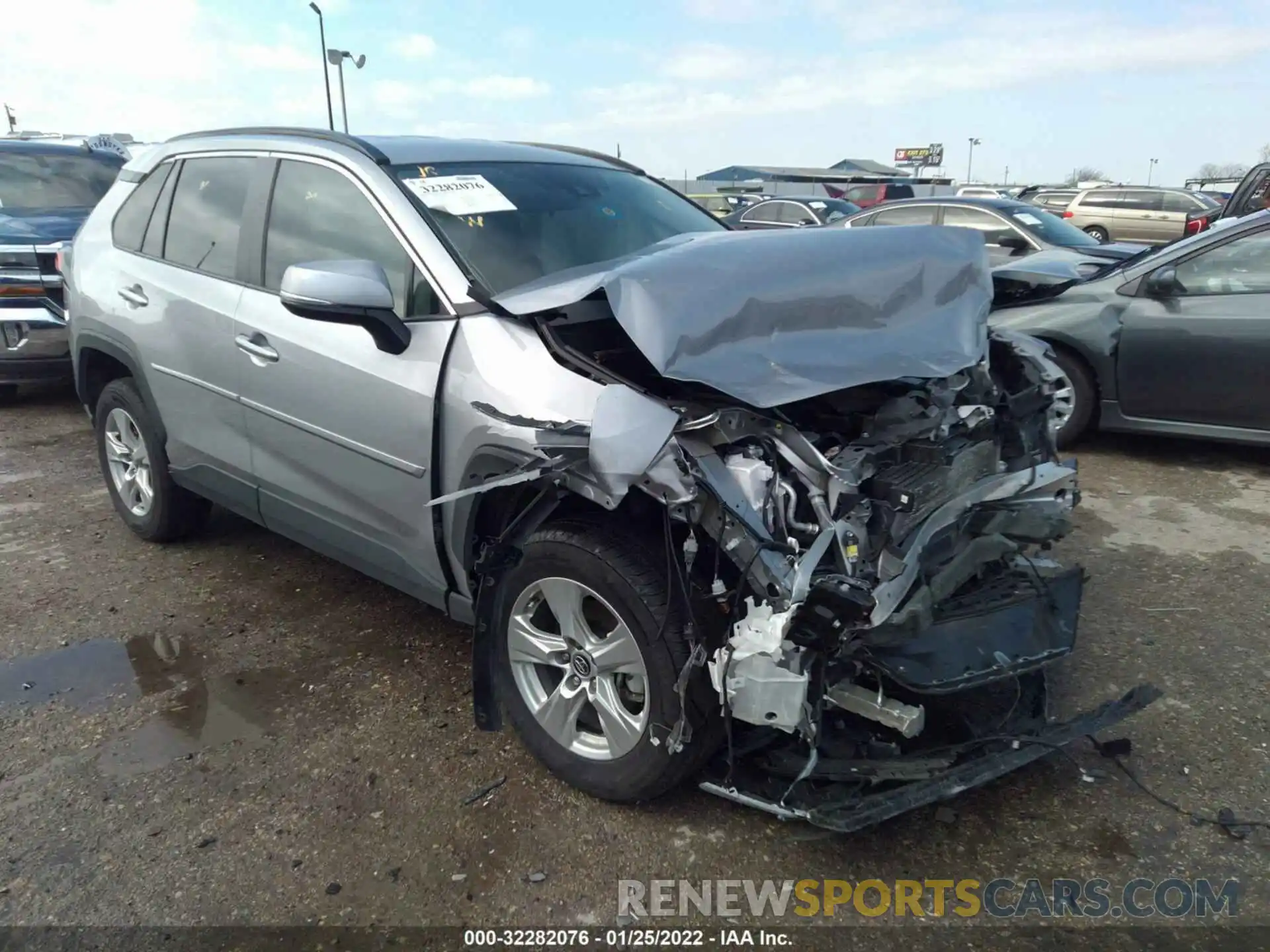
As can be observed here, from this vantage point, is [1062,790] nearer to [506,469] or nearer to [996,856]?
[996,856]

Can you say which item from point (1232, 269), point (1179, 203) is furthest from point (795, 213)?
point (1179, 203)

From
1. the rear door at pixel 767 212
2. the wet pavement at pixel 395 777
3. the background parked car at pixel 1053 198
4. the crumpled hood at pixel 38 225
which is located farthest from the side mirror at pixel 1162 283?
the background parked car at pixel 1053 198

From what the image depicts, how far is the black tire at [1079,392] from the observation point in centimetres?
573

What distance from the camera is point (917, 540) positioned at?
2.40 m

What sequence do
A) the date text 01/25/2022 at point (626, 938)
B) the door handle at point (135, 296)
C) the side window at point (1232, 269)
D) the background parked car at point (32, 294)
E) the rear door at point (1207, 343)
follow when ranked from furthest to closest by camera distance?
the background parked car at point (32, 294)
the side window at point (1232, 269)
the rear door at point (1207, 343)
the door handle at point (135, 296)
the date text 01/25/2022 at point (626, 938)

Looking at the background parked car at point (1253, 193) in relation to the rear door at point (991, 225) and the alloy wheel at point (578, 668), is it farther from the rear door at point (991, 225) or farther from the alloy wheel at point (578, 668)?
the alloy wheel at point (578, 668)

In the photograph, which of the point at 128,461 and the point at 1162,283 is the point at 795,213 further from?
the point at 128,461

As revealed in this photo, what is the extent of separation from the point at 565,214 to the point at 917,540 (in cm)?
189

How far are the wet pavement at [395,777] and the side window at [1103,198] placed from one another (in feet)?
63.9

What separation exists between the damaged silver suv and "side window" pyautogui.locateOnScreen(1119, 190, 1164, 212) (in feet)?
67.3

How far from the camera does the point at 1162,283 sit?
5.45 metres

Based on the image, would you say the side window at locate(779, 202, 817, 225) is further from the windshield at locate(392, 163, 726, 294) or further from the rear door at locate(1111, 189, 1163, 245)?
the windshield at locate(392, 163, 726, 294)

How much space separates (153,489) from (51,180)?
18.3 ft

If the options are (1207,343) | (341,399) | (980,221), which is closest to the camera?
(341,399)
